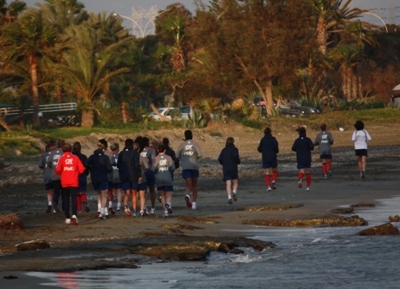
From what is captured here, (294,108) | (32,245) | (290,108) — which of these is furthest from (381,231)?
(290,108)

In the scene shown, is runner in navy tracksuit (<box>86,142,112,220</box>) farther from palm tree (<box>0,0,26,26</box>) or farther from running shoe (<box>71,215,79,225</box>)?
palm tree (<box>0,0,26,26</box>)

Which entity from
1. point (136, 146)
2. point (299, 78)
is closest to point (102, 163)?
point (136, 146)

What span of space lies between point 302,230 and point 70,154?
14.0ft

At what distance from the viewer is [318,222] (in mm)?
18250

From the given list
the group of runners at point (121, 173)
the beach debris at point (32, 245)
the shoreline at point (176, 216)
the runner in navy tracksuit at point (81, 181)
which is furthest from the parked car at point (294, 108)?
the beach debris at point (32, 245)

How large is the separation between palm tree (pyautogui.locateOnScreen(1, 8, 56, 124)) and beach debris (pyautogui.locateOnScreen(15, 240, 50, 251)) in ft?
108

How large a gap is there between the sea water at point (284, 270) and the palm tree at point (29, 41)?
3191 centimetres

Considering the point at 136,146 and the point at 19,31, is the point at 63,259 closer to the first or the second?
the point at 136,146

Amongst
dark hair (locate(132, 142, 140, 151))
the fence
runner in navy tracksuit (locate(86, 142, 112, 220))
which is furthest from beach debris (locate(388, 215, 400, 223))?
the fence

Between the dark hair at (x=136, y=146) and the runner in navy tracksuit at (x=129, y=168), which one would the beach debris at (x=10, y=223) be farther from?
the dark hair at (x=136, y=146)

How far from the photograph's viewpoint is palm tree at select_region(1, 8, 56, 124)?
46406 mm

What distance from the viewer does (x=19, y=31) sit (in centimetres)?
4647

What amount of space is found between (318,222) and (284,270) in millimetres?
5318

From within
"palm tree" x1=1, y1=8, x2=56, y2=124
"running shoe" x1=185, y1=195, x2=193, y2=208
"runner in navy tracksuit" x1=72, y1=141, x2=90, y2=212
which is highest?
"palm tree" x1=1, y1=8, x2=56, y2=124
